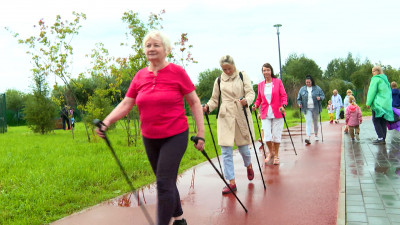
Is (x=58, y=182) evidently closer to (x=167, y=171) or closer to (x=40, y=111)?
(x=167, y=171)

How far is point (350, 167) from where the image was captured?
6.86 m

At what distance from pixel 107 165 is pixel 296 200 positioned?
12.8 ft

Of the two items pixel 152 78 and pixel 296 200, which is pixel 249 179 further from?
pixel 152 78

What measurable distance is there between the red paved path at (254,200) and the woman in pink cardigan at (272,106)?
2.03 feet

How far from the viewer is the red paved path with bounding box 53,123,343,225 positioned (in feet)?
13.9

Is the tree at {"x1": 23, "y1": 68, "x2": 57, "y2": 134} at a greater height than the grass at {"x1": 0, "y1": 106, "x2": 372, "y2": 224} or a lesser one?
greater

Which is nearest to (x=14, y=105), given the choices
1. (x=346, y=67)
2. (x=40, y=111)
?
(x=40, y=111)

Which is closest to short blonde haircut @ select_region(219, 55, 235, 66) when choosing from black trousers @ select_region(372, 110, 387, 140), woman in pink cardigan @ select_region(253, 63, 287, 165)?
woman in pink cardigan @ select_region(253, 63, 287, 165)

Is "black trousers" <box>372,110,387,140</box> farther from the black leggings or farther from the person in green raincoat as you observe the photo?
the black leggings

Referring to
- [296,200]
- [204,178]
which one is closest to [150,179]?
[204,178]

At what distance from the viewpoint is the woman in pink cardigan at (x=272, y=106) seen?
7.38 metres

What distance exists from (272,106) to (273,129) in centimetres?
48

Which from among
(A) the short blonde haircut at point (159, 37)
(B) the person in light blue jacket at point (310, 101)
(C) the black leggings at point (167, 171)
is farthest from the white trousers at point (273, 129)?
(A) the short blonde haircut at point (159, 37)

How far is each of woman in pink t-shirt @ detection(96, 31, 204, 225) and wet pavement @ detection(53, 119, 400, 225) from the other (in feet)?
3.44
